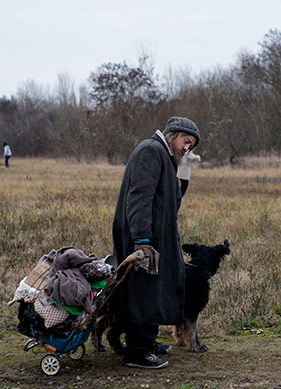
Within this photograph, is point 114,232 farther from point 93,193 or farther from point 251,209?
point 93,193

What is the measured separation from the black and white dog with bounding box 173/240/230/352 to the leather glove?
2.36 ft

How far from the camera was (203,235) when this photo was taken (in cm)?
928

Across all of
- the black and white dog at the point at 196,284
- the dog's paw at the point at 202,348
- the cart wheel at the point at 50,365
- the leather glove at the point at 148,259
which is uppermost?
the leather glove at the point at 148,259

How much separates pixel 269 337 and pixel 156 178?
2.40m

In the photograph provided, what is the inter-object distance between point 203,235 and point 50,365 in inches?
222

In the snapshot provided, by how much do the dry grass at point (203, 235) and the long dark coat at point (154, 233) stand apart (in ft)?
5.17

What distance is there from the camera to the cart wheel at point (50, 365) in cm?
398

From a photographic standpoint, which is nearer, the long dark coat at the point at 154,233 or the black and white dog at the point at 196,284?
the long dark coat at the point at 154,233

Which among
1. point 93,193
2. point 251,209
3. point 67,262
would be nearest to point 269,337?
point 67,262

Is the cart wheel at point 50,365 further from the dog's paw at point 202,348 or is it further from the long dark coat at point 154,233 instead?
the dog's paw at point 202,348

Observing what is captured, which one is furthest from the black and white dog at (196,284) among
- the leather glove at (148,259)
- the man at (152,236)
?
the leather glove at (148,259)

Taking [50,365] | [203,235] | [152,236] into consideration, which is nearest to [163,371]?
[50,365]

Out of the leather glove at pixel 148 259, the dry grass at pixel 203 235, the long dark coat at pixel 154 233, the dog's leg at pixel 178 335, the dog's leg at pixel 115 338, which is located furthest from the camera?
the dry grass at pixel 203 235

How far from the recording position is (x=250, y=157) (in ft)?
110
